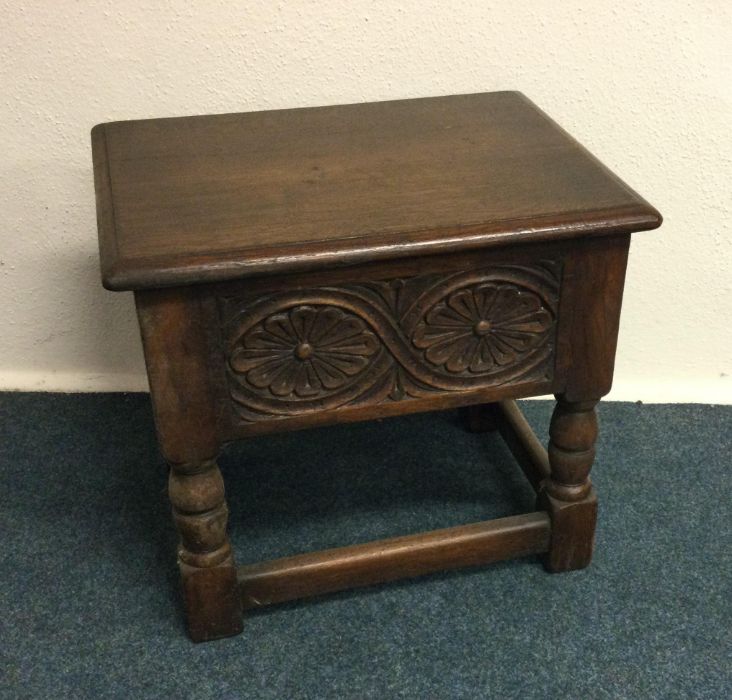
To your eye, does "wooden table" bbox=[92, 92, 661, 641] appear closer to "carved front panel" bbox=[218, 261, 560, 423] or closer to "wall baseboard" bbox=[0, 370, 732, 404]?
"carved front panel" bbox=[218, 261, 560, 423]

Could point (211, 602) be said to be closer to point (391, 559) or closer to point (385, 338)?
point (391, 559)

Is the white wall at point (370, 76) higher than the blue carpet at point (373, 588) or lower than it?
higher

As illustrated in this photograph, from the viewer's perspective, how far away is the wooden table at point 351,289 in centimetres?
109

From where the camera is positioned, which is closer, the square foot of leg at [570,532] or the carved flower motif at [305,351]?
the carved flower motif at [305,351]

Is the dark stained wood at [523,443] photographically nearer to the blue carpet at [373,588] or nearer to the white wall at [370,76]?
the blue carpet at [373,588]

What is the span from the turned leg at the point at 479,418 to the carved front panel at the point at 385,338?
481 millimetres

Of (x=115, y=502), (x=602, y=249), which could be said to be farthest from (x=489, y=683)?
(x=115, y=502)

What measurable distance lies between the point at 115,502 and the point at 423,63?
0.86 m

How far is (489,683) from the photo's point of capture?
1277mm

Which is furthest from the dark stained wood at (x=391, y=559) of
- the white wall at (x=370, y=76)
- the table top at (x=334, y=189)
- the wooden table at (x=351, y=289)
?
the white wall at (x=370, y=76)

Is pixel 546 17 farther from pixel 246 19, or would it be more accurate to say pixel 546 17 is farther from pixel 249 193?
pixel 249 193

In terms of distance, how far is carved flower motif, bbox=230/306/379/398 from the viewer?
3.67ft

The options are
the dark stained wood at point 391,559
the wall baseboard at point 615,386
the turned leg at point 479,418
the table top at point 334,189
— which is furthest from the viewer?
the wall baseboard at point 615,386

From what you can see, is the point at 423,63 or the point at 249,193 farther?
the point at 423,63
